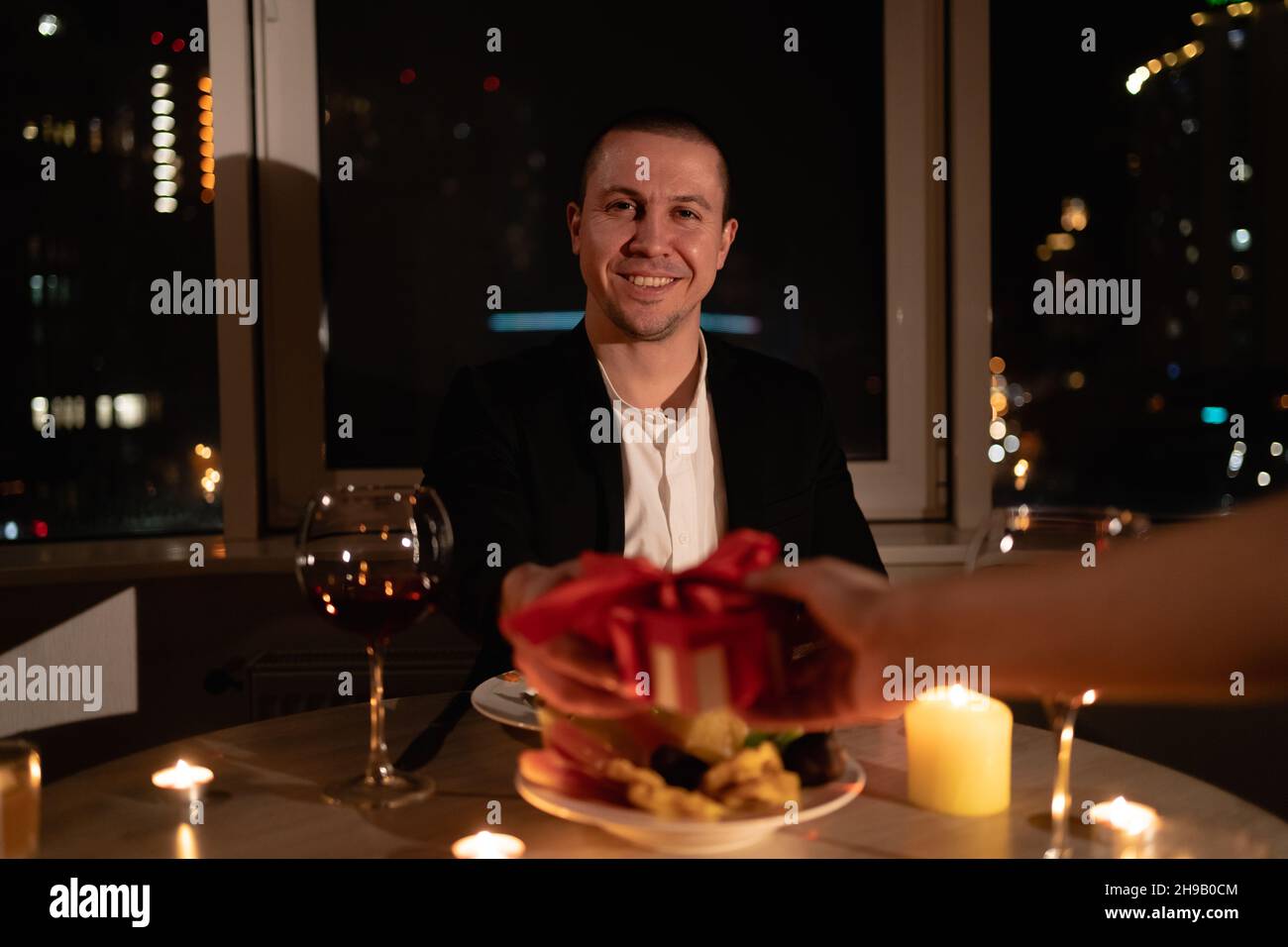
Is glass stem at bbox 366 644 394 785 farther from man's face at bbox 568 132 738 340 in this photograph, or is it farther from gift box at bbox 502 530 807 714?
man's face at bbox 568 132 738 340

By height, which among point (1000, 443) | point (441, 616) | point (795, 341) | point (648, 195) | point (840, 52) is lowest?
point (441, 616)

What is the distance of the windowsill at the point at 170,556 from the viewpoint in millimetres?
1998

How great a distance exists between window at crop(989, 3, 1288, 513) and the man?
0.81m

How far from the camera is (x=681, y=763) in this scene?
72 cm

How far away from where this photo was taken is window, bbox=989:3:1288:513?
2414 millimetres

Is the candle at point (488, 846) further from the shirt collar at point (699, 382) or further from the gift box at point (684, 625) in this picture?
the shirt collar at point (699, 382)

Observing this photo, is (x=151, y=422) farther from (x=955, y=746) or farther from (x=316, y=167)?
(x=955, y=746)

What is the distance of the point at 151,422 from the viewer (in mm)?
2314

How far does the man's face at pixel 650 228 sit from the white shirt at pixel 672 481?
12 cm

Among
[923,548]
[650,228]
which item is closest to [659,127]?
[650,228]

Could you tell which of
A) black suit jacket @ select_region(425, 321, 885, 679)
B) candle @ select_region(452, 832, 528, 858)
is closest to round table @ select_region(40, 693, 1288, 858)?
candle @ select_region(452, 832, 528, 858)

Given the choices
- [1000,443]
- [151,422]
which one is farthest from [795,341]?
[151,422]

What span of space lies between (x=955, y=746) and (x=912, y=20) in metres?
1.95
